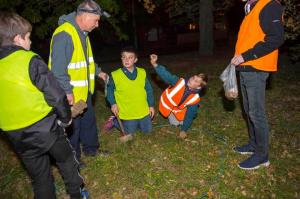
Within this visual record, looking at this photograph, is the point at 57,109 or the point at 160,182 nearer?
the point at 57,109

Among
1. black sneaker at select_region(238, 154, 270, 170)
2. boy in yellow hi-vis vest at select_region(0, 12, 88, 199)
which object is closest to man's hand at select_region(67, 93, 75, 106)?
boy in yellow hi-vis vest at select_region(0, 12, 88, 199)

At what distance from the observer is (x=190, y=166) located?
530cm

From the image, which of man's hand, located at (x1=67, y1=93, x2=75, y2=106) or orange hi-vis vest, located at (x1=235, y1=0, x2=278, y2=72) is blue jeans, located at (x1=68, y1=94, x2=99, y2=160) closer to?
man's hand, located at (x1=67, y1=93, x2=75, y2=106)

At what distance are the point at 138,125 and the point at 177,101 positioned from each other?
37.4 inches

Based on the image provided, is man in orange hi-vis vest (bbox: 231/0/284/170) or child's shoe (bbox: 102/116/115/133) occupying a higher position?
man in orange hi-vis vest (bbox: 231/0/284/170)

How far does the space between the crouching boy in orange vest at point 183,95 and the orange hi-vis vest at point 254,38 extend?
1633 mm

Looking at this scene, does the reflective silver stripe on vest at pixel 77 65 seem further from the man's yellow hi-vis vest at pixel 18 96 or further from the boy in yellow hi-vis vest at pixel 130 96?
the boy in yellow hi-vis vest at pixel 130 96

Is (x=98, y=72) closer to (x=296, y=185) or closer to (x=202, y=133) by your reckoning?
(x=202, y=133)

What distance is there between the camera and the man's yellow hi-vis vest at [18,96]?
11.1 ft

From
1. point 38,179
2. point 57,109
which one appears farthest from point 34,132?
point 38,179

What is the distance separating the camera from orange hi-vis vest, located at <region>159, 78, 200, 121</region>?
629 cm

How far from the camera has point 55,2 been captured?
11.6 metres

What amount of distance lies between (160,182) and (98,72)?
2.11 metres

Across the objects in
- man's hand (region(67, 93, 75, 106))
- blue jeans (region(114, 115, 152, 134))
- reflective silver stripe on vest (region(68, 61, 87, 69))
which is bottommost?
blue jeans (region(114, 115, 152, 134))
